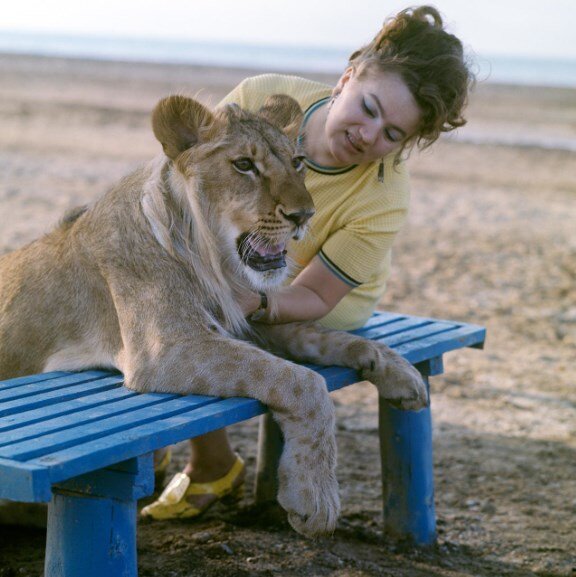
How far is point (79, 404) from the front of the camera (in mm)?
3088

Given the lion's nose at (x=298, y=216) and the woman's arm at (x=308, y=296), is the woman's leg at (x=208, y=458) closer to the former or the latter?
the woman's arm at (x=308, y=296)

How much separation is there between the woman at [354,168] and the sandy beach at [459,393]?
11.6 inches

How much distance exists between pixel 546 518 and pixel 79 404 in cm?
250

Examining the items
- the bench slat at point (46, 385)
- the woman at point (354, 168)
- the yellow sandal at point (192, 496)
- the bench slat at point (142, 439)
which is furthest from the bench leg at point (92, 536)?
the yellow sandal at point (192, 496)

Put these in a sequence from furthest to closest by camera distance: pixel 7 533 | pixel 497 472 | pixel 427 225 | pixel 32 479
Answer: pixel 427 225 < pixel 497 472 < pixel 7 533 < pixel 32 479

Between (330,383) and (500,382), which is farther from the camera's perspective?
(500,382)

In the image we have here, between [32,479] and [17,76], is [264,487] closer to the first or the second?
[32,479]

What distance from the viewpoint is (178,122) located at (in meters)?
3.48

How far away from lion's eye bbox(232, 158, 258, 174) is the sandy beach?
40 cm

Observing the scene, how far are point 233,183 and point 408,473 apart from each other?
1615mm

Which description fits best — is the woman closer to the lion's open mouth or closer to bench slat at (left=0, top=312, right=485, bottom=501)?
the lion's open mouth

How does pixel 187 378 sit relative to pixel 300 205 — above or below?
below

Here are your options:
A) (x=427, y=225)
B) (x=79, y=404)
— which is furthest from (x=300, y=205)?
(x=427, y=225)

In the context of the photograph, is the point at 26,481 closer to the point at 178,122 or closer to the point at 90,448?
the point at 90,448
